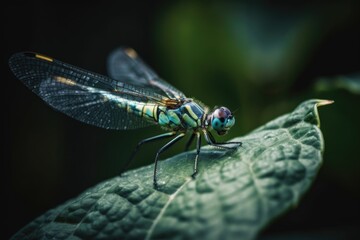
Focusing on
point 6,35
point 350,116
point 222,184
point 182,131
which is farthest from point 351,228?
point 6,35

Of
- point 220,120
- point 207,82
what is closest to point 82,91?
point 220,120

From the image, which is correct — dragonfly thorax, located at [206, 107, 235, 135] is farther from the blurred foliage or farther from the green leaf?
the blurred foliage

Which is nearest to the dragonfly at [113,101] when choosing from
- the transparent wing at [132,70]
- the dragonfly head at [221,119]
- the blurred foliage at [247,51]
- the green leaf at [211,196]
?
the dragonfly head at [221,119]

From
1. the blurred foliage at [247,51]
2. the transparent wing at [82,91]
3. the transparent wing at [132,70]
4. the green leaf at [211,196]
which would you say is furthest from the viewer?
the blurred foliage at [247,51]

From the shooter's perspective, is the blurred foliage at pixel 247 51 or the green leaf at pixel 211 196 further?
the blurred foliage at pixel 247 51

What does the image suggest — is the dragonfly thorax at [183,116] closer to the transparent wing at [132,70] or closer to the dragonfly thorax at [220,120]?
the dragonfly thorax at [220,120]

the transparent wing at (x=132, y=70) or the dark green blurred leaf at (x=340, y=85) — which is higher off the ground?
the transparent wing at (x=132, y=70)

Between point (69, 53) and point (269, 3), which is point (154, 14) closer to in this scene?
point (69, 53)
